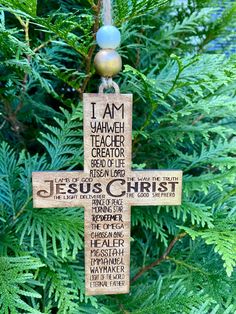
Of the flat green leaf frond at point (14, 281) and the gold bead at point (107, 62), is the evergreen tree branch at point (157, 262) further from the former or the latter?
the gold bead at point (107, 62)

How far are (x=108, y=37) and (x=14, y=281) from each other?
359mm

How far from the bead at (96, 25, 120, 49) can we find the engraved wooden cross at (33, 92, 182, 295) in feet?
0.22

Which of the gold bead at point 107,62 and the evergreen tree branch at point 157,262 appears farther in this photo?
the evergreen tree branch at point 157,262

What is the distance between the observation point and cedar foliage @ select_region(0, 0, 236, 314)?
2.18 ft

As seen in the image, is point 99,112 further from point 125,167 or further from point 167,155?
point 167,155

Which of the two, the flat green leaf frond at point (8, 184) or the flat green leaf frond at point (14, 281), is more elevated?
the flat green leaf frond at point (8, 184)

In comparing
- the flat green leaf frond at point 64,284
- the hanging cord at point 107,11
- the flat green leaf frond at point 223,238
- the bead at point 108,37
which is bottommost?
the flat green leaf frond at point 64,284

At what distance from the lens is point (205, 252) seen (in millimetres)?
820

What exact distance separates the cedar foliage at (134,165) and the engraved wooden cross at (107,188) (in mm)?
47

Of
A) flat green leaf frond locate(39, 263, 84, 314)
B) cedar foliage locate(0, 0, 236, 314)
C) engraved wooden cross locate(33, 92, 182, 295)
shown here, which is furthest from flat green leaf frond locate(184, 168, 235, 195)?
flat green leaf frond locate(39, 263, 84, 314)

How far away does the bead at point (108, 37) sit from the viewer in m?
0.60

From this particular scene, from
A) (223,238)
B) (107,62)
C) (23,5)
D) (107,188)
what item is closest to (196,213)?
(223,238)

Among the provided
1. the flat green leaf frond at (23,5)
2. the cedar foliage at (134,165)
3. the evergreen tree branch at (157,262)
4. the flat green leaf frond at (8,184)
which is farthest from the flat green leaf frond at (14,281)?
the flat green leaf frond at (23,5)

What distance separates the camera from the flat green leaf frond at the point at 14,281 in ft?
1.96
